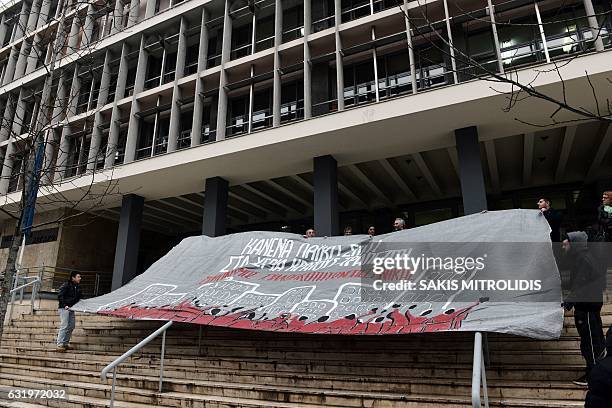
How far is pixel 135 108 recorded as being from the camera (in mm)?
14938

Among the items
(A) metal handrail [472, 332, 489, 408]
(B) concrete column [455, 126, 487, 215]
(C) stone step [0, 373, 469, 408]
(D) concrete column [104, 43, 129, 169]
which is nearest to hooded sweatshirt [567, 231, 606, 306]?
(A) metal handrail [472, 332, 489, 408]

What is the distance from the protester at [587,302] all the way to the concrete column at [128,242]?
1355cm

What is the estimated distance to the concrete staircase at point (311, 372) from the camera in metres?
4.73

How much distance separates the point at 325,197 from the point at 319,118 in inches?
88.1

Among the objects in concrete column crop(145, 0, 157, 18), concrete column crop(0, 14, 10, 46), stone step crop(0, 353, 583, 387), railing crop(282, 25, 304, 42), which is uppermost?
concrete column crop(0, 14, 10, 46)

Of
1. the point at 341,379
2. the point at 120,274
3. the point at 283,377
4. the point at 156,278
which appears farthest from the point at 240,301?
the point at 120,274

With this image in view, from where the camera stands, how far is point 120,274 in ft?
47.2

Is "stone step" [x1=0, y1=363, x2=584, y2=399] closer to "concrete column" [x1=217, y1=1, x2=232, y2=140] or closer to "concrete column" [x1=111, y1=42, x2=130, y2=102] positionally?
"concrete column" [x1=217, y1=1, x2=232, y2=140]

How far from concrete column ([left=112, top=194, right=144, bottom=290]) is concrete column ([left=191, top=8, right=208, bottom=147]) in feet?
13.0

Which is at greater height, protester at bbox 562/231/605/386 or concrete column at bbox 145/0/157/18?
concrete column at bbox 145/0/157/18

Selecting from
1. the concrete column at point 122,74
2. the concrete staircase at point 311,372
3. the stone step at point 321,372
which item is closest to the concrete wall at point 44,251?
the concrete column at point 122,74

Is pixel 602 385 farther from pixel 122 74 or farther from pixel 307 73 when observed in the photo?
pixel 122 74

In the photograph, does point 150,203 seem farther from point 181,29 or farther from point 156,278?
point 156,278

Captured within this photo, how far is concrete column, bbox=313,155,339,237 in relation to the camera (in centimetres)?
1139
